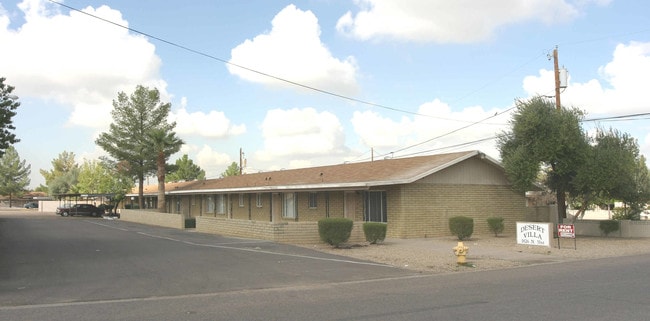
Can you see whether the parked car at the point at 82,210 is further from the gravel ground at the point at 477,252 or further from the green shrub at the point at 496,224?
the green shrub at the point at 496,224

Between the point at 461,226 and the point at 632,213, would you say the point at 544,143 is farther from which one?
the point at 632,213

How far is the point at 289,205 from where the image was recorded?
3234 centimetres

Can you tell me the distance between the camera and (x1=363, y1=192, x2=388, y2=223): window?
82.7 feet

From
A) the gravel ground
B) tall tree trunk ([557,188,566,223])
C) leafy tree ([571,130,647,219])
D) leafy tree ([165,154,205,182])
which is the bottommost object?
the gravel ground

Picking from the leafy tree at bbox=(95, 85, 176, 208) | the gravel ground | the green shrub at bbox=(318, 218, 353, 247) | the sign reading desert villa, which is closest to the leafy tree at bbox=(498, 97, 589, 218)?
the gravel ground

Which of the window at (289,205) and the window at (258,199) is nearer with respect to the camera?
the window at (289,205)

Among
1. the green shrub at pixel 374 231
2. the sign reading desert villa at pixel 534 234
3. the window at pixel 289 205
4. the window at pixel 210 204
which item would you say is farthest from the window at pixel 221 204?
the sign reading desert villa at pixel 534 234

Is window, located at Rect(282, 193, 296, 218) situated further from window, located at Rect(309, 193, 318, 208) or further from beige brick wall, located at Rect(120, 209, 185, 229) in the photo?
beige brick wall, located at Rect(120, 209, 185, 229)

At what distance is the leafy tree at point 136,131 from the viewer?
52531 mm

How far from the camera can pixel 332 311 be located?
8.46 m

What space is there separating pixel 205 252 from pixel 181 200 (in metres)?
33.3

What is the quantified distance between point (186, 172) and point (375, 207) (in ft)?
225

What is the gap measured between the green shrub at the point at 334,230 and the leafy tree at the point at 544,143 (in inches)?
375

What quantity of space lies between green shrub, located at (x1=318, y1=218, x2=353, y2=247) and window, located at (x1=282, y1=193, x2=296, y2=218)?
11697 millimetres
